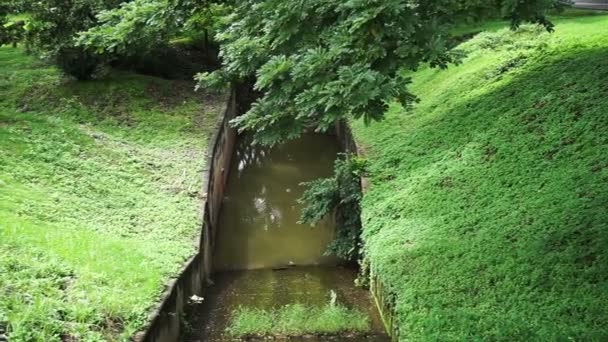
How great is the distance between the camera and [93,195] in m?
8.69

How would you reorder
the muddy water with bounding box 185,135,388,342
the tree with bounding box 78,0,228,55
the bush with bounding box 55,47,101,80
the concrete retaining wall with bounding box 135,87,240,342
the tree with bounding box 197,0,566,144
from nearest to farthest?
the tree with bounding box 197,0,566,144, the tree with bounding box 78,0,228,55, the concrete retaining wall with bounding box 135,87,240,342, the muddy water with bounding box 185,135,388,342, the bush with bounding box 55,47,101,80

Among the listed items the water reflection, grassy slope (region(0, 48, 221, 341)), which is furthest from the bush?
the water reflection

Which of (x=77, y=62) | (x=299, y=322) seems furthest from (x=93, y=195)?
(x=77, y=62)

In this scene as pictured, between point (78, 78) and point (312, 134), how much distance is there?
638cm

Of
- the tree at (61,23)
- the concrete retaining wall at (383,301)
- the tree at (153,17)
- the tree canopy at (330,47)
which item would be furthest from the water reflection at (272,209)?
the tree canopy at (330,47)

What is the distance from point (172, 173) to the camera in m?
10.5

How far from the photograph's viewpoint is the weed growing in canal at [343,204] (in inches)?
361

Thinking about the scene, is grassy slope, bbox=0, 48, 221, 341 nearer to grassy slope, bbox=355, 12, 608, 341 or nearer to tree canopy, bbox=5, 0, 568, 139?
tree canopy, bbox=5, 0, 568, 139

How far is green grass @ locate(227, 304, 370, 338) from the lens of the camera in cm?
705

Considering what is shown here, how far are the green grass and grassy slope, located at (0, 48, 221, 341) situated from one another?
1.10m

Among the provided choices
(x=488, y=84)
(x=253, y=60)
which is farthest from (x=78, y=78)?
(x=253, y=60)

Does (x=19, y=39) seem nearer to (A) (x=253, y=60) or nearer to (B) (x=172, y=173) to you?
(B) (x=172, y=173)

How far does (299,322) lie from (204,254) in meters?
2.56

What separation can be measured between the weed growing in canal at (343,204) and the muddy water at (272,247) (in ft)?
1.61
